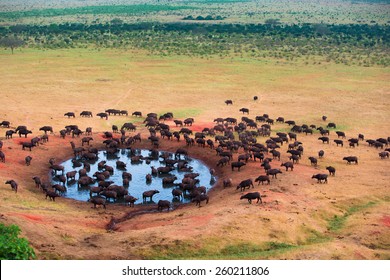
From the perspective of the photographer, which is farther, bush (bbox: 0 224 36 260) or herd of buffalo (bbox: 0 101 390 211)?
herd of buffalo (bbox: 0 101 390 211)

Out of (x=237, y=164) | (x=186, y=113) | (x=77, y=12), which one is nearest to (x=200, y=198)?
(x=237, y=164)

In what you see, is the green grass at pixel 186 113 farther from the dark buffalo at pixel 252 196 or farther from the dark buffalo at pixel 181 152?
the dark buffalo at pixel 252 196

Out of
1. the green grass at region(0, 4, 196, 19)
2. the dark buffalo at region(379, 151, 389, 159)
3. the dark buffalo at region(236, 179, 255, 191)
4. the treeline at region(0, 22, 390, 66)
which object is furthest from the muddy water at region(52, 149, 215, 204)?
the green grass at region(0, 4, 196, 19)

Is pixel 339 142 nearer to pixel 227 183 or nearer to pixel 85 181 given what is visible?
pixel 227 183

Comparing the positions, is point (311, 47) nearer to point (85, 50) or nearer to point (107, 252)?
point (85, 50)

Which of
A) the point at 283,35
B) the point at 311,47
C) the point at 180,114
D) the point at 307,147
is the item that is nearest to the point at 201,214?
the point at 307,147

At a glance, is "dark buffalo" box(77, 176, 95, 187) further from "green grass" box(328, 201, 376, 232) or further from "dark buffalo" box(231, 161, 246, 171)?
"green grass" box(328, 201, 376, 232)

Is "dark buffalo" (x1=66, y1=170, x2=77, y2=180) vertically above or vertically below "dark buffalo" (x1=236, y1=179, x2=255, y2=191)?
below
